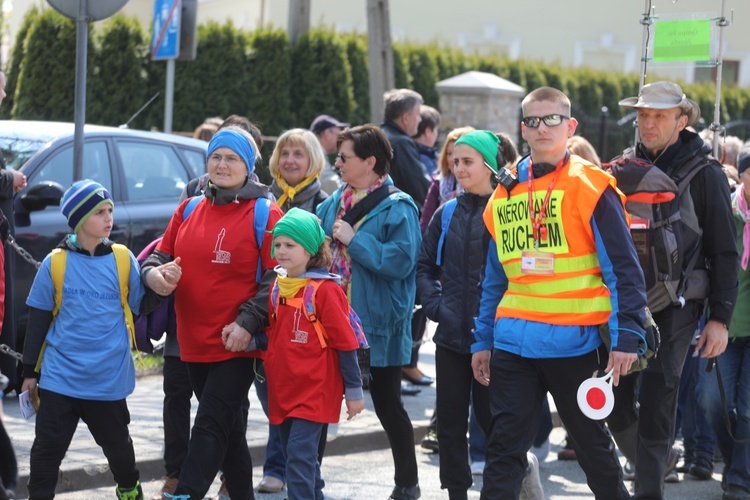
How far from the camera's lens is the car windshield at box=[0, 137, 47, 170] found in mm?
8352

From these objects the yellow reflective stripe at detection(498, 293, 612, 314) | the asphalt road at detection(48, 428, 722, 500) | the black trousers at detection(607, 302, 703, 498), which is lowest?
the asphalt road at detection(48, 428, 722, 500)

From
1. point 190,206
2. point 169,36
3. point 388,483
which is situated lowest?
point 388,483

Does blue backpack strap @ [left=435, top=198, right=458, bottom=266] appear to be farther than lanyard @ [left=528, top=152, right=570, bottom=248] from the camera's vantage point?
Yes

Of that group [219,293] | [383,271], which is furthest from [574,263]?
[219,293]

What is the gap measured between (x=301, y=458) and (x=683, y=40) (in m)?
3.28

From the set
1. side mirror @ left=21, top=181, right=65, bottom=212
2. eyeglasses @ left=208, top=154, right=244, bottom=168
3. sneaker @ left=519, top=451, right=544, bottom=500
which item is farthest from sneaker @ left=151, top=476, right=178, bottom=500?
side mirror @ left=21, top=181, right=65, bottom=212

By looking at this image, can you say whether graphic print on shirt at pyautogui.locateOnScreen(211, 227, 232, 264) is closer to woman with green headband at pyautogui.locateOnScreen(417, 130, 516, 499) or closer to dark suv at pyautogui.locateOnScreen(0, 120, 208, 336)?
woman with green headband at pyautogui.locateOnScreen(417, 130, 516, 499)

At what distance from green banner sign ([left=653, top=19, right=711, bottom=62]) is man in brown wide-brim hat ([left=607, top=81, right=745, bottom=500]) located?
977 millimetres

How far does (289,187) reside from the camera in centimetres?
701

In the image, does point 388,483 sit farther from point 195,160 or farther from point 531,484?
point 195,160

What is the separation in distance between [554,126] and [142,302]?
6.72 ft

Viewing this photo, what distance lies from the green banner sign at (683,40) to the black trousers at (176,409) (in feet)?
10.6

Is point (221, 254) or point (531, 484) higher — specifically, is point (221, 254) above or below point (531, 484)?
above

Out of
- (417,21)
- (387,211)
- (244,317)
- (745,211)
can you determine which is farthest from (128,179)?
(417,21)
